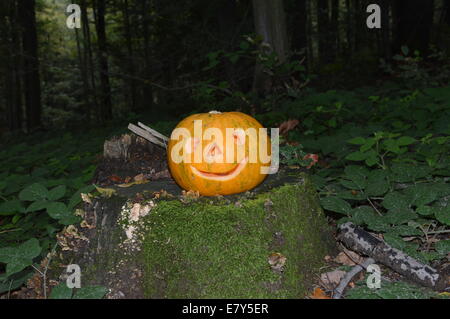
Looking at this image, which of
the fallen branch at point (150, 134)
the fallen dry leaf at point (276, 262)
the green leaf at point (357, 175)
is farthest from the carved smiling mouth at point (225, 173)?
the green leaf at point (357, 175)

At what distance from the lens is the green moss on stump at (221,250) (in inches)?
84.7

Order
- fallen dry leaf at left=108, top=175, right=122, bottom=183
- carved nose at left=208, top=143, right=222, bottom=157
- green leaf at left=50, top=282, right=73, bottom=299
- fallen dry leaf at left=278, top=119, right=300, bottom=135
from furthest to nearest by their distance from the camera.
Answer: fallen dry leaf at left=278, top=119, right=300, bottom=135, fallen dry leaf at left=108, top=175, right=122, bottom=183, carved nose at left=208, top=143, right=222, bottom=157, green leaf at left=50, top=282, right=73, bottom=299

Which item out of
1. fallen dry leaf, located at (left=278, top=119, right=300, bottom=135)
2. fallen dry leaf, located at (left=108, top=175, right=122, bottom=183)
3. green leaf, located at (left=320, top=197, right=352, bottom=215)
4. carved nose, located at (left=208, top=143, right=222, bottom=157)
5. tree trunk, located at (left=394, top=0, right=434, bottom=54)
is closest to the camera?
carved nose, located at (left=208, top=143, right=222, bottom=157)

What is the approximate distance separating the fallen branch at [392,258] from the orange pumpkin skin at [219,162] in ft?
2.35

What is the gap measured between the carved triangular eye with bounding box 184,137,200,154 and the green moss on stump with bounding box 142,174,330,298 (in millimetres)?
300

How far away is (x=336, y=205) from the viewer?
8.86 feet

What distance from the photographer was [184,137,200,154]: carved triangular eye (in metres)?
2.37

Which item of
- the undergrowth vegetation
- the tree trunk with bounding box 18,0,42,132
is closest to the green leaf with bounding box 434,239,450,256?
the undergrowth vegetation

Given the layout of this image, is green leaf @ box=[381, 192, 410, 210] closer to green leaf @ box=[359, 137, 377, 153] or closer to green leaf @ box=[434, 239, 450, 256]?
green leaf @ box=[434, 239, 450, 256]

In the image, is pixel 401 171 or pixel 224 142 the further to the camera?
pixel 401 171
